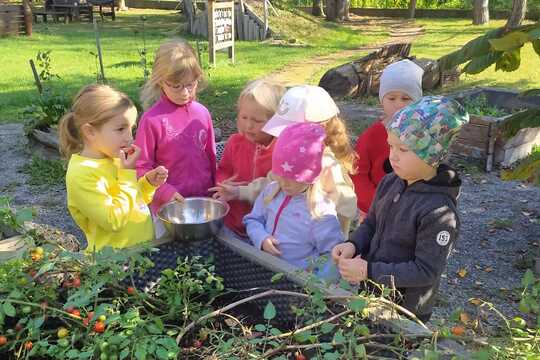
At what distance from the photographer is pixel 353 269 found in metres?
1.89

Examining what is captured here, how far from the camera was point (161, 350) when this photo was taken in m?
1.43

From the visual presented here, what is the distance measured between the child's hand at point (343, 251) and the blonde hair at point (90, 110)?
1.02 meters

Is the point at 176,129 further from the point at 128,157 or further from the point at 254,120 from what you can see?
the point at 128,157

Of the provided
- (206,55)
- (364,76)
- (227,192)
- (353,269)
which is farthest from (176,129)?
(206,55)

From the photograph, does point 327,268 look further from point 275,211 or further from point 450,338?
point 450,338

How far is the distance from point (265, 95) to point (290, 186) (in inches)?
26.4

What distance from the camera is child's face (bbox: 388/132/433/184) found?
186 centimetres

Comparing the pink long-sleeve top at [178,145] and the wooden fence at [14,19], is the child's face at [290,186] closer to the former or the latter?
the pink long-sleeve top at [178,145]

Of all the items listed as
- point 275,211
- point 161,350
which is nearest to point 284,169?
point 275,211

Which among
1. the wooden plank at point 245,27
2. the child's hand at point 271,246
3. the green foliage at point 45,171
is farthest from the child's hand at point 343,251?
the wooden plank at point 245,27

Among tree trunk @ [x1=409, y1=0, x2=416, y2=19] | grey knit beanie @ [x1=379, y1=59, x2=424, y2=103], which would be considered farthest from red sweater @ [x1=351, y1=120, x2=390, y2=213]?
tree trunk @ [x1=409, y1=0, x2=416, y2=19]

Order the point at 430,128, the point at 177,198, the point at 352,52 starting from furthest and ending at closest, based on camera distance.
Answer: the point at 352,52
the point at 177,198
the point at 430,128

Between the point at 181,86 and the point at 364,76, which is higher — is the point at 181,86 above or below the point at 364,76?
above

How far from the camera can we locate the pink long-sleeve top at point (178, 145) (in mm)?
2830
